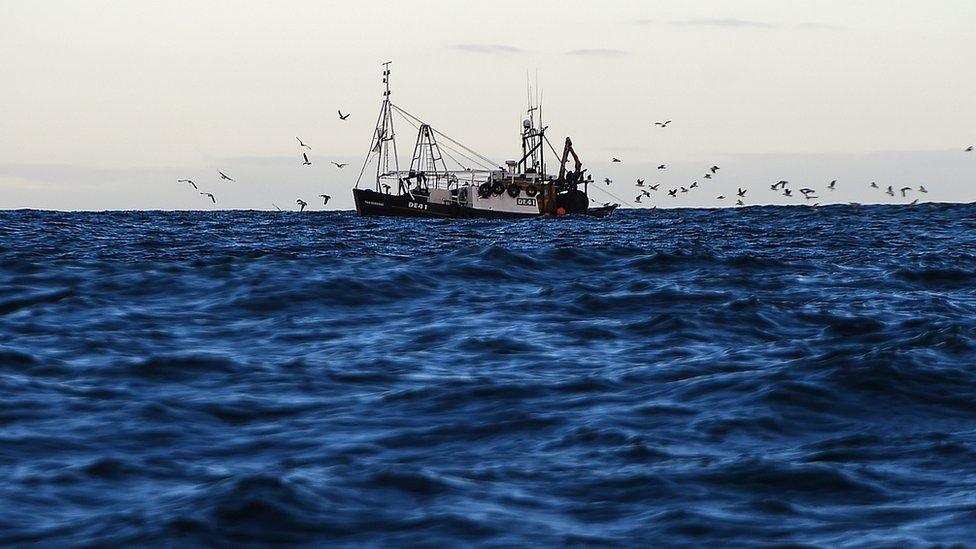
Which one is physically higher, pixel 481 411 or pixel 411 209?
pixel 411 209

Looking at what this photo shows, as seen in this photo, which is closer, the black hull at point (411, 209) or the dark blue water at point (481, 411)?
the dark blue water at point (481, 411)

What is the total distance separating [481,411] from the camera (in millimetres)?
13305

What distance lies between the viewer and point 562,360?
16.8m

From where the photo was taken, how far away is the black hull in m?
92.8

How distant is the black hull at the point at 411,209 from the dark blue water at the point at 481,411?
213ft

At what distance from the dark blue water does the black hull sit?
64832 mm

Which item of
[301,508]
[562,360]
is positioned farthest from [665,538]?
[562,360]

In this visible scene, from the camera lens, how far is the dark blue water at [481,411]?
924cm

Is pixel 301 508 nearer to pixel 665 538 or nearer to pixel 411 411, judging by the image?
pixel 665 538

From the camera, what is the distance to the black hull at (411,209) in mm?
92750

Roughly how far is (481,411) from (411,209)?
82.4 m

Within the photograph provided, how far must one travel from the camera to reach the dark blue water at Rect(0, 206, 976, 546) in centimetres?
924

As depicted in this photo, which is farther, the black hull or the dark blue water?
the black hull

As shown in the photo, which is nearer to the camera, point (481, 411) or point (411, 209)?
point (481, 411)
